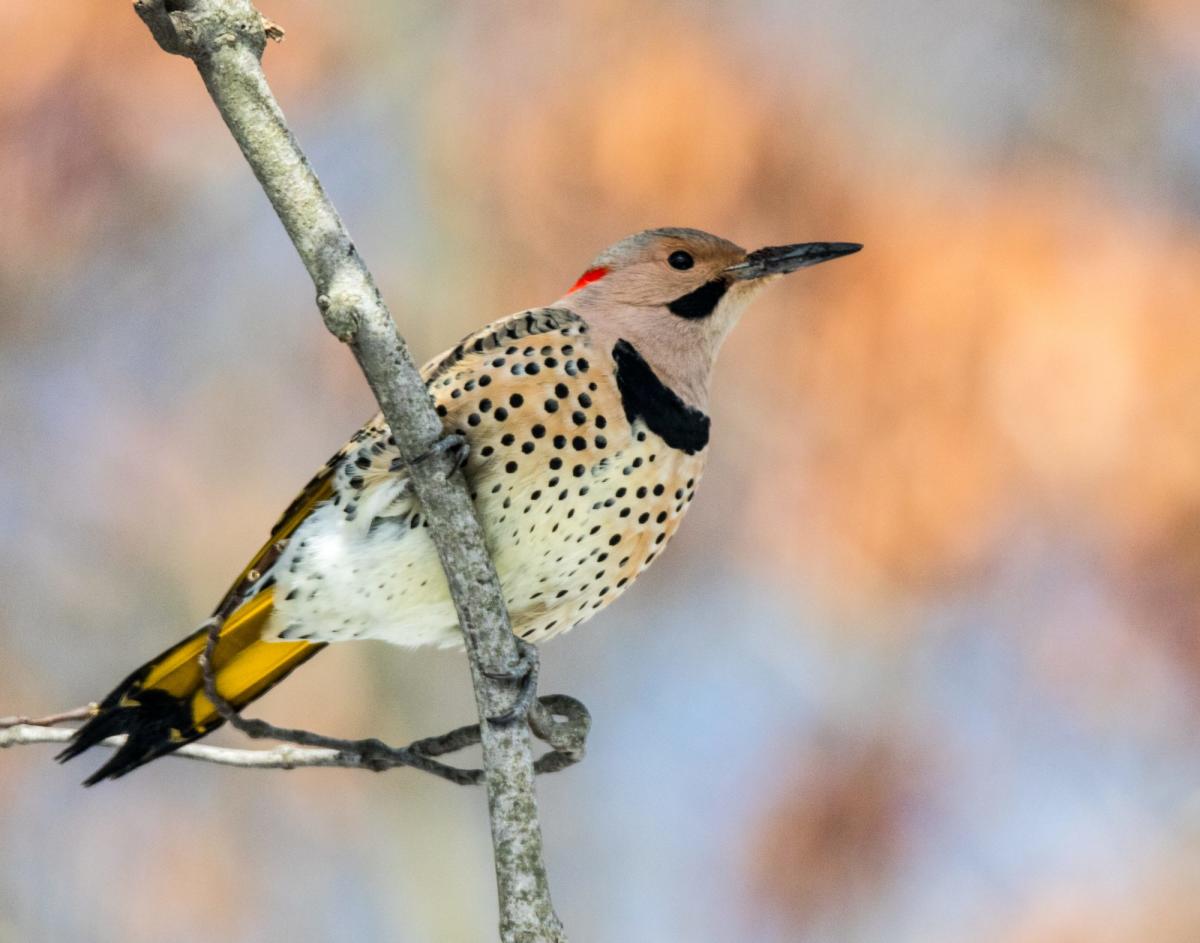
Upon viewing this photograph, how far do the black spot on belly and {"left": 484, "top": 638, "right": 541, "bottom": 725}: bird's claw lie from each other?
0.52 metres

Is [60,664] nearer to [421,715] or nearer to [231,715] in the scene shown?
[421,715]

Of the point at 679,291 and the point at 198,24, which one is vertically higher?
the point at 679,291

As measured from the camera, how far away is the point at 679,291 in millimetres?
2465

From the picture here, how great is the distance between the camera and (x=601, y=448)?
2221mm

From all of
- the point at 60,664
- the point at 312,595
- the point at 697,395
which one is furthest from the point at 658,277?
the point at 60,664

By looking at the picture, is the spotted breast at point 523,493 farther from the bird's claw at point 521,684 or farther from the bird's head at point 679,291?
the bird's claw at point 521,684

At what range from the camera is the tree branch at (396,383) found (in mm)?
1646

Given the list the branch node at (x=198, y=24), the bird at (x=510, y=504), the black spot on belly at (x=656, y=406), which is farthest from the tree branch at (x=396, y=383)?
the black spot on belly at (x=656, y=406)

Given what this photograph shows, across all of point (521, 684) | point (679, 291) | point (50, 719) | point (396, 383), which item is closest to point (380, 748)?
point (521, 684)

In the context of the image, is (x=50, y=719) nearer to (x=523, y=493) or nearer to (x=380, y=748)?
(x=380, y=748)

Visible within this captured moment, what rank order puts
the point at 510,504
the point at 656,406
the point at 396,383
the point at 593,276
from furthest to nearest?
the point at 593,276
the point at 656,406
the point at 510,504
the point at 396,383

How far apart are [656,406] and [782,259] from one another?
0.37m

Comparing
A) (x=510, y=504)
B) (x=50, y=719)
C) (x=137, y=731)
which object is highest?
(x=510, y=504)

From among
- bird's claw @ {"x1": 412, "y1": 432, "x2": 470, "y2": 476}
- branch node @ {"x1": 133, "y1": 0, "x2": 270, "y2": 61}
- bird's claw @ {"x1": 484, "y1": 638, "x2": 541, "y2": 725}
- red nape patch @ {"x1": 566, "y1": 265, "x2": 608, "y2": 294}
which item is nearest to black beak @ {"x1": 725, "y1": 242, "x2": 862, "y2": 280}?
red nape patch @ {"x1": 566, "y1": 265, "x2": 608, "y2": 294}
